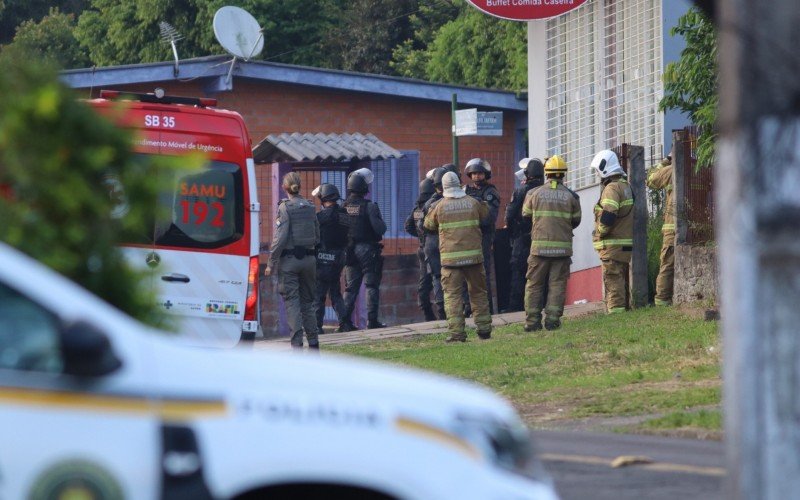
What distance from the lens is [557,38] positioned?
81.3 ft

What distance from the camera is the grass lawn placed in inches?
447

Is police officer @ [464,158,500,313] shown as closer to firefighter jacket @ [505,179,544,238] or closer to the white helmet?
firefighter jacket @ [505,179,544,238]

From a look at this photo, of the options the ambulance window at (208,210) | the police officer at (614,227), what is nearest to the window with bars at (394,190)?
the police officer at (614,227)

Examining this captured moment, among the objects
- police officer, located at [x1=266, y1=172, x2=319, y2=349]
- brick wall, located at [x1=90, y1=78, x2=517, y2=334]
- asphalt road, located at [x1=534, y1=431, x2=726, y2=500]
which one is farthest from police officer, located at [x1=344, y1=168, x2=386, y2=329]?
asphalt road, located at [x1=534, y1=431, x2=726, y2=500]

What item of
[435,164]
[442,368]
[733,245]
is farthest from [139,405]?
[435,164]

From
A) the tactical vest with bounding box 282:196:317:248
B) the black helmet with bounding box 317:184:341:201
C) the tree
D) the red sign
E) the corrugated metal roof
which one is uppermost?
the tree

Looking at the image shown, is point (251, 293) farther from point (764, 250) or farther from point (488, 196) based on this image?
point (764, 250)

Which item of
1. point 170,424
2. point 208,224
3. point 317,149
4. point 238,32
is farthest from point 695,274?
point 170,424

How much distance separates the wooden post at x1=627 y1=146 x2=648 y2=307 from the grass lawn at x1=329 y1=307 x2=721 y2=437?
0.79m

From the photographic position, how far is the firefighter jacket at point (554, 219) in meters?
18.2

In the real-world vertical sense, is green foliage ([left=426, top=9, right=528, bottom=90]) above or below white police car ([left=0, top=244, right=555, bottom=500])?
above

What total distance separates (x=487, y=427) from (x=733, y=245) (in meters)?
1.08

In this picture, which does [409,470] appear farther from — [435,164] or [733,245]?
[435,164]

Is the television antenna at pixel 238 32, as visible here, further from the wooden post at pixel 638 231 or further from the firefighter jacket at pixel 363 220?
the wooden post at pixel 638 231
